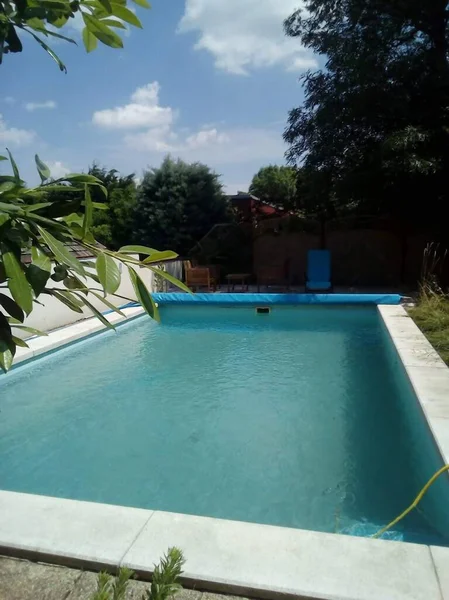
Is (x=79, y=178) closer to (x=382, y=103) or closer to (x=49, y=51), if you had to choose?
(x=49, y=51)

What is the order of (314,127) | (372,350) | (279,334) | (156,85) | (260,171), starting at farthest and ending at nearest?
(260,171)
(314,127)
(156,85)
(279,334)
(372,350)

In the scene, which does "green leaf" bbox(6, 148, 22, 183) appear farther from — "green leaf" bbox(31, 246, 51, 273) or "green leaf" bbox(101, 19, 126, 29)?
"green leaf" bbox(101, 19, 126, 29)

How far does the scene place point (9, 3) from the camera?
1159 mm

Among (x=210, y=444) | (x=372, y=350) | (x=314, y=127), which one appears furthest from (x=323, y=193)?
(x=210, y=444)

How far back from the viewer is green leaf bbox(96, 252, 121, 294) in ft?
2.93

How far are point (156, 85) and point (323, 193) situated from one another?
525cm

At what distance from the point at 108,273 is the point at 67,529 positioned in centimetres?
210

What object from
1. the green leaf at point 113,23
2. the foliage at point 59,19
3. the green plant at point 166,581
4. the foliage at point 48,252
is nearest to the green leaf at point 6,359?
the foliage at point 48,252

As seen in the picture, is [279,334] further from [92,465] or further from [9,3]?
[9,3]

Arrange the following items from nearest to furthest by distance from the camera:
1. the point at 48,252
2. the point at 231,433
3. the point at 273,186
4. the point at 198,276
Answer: the point at 48,252, the point at 231,433, the point at 198,276, the point at 273,186

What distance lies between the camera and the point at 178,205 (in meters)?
16.7

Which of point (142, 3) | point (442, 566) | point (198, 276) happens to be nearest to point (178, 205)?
point (198, 276)

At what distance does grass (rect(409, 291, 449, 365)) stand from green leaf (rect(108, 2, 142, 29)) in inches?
217

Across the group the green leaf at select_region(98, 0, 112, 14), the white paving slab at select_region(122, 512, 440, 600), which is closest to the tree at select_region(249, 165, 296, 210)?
the white paving slab at select_region(122, 512, 440, 600)
